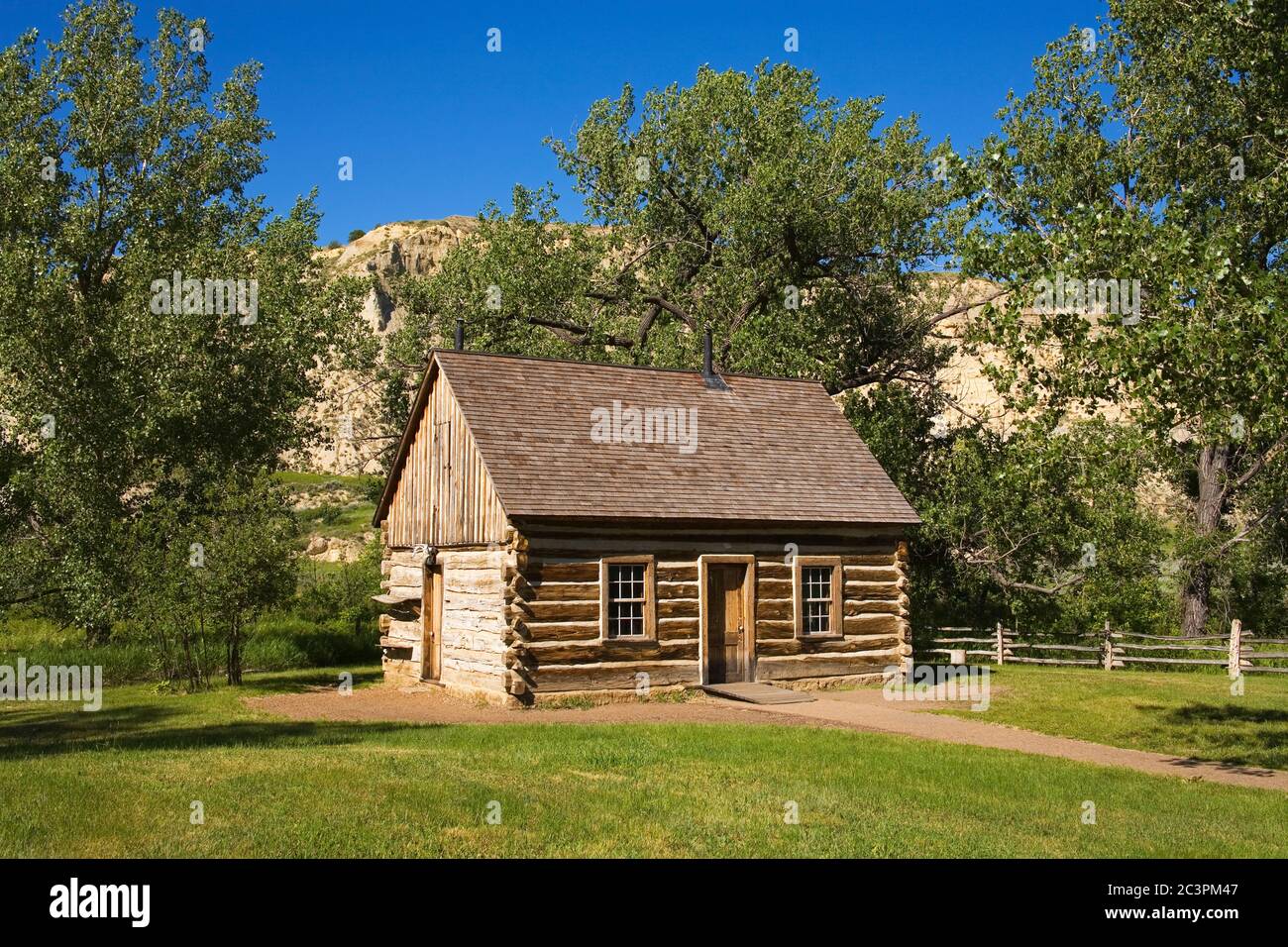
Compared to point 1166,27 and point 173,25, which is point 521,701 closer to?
point 1166,27

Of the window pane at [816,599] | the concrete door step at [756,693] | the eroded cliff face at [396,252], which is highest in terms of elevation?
the eroded cliff face at [396,252]

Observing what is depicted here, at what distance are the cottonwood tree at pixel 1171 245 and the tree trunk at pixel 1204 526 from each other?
45 mm

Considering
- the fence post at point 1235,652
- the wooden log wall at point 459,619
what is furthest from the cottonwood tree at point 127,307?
the fence post at point 1235,652

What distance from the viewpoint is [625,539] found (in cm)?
2119

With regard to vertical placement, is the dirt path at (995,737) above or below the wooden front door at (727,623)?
below

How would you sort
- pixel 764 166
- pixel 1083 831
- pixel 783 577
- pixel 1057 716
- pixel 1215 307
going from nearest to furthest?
pixel 1083 831 → pixel 1215 307 → pixel 1057 716 → pixel 783 577 → pixel 764 166

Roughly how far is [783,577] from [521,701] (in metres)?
6.03

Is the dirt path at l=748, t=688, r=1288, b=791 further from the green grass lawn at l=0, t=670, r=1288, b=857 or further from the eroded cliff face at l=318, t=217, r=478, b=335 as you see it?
the eroded cliff face at l=318, t=217, r=478, b=335

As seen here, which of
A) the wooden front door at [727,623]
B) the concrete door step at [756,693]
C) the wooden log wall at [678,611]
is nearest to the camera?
the wooden log wall at [678,611]

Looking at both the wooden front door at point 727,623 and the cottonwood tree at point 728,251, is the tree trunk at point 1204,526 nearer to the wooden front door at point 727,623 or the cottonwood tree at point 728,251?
the cottonwood tree at point 728,251

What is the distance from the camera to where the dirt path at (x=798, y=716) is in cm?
1503

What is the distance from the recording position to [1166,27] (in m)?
30.1

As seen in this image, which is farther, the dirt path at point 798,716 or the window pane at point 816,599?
the window pane at point 816,599
